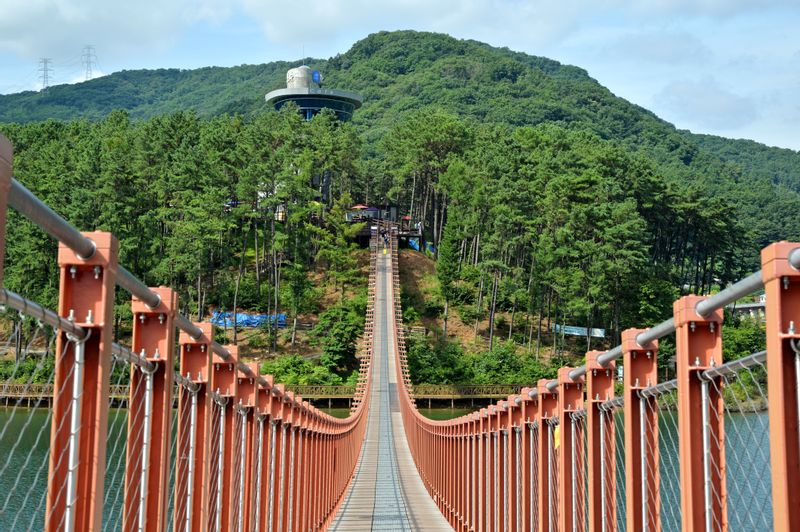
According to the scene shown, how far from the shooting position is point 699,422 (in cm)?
358

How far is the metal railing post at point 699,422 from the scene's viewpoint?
351cm

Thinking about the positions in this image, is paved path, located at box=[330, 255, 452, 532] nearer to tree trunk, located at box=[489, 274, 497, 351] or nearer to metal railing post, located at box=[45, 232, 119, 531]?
tree trunk, located at box=[489, 274, 497, 351]

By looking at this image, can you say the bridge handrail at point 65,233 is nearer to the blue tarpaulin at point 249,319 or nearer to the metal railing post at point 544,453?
the metal railing post at point 544,453

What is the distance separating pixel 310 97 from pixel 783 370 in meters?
77.0

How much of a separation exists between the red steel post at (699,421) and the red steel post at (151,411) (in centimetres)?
184

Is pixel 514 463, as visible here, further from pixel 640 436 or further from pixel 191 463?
pixel 191 463

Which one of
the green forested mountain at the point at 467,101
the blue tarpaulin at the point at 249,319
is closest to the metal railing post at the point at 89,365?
the blue tarpaulin at the point at 249,319

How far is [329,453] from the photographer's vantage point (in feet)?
41.5

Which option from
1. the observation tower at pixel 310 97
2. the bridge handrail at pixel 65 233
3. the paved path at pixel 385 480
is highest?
the observation tower at pixel 310 97

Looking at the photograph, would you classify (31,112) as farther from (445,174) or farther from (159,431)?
(159,431)

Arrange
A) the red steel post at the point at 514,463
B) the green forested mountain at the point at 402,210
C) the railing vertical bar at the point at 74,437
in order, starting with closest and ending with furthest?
the railing vertical bar at the point at 74,437 < the red steel post at the point at 514,463 < the green forested mountain at the point at 402,210

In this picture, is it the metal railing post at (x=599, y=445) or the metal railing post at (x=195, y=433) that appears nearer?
the metal railing post at (x=195, y=433)

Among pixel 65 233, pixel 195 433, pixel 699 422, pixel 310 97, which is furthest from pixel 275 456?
pixel 310 97

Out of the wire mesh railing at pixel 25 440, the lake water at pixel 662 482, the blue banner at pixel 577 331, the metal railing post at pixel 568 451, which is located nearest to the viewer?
the wire mesh railing at pixel 25 440
